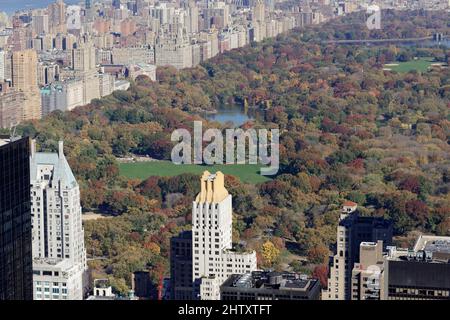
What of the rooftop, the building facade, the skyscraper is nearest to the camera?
the skyscraper

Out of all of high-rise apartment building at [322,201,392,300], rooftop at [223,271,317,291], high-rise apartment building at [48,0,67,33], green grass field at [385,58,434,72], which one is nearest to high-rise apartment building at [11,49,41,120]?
high-rise apartment building at [48,0,67,33]

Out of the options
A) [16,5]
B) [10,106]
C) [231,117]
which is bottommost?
[231,117]

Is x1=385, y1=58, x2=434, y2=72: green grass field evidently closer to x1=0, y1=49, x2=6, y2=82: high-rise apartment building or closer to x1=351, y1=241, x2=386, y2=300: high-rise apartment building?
x1=0, y1=49, x2=6, y2=82: high-rise apartment building

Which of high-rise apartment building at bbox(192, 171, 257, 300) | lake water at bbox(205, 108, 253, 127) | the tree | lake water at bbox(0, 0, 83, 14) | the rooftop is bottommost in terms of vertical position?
lake water at bbox(205, 108, 253, 127)

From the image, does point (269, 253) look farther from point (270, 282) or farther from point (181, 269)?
point (270, 282)

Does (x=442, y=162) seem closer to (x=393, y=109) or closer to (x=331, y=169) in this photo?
(x=331, y=169)

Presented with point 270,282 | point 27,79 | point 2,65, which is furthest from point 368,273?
point 2,65

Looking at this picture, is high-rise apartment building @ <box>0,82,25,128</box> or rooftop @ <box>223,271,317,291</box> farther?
high-rise apartment building @ <box>0,82,25,128</box>
